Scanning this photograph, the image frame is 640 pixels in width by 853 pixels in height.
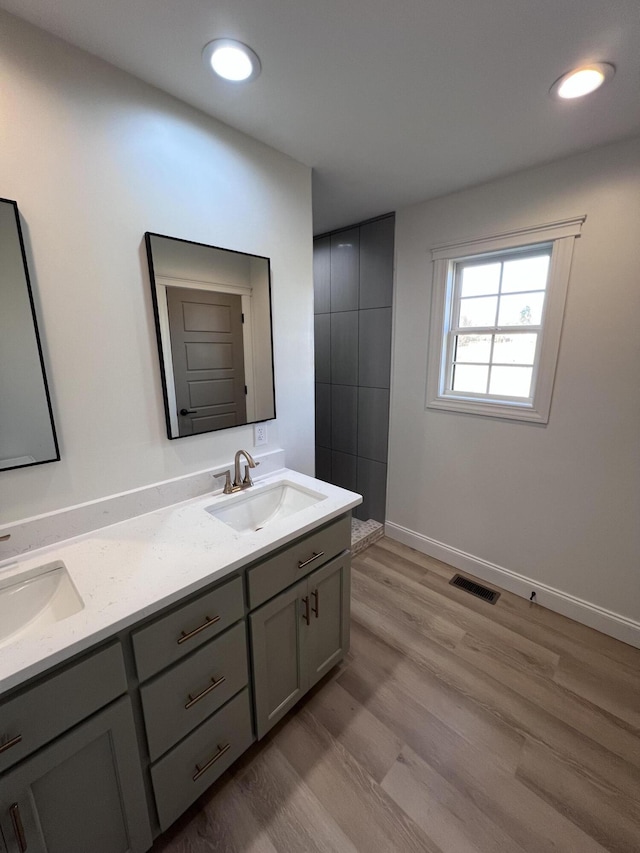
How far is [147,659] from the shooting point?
967mm

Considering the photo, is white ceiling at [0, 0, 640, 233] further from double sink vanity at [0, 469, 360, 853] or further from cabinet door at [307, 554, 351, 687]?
cabinet door at [307, 554, 351, 687]

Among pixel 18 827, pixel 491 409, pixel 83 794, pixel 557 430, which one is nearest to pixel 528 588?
pixel 557 430

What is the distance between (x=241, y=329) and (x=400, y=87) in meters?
1.09

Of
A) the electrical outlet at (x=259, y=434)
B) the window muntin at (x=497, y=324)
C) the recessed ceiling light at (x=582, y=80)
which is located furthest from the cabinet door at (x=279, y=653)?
the recessed ceiling light at (x=582, y=80)

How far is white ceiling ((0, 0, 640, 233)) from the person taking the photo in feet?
3.21

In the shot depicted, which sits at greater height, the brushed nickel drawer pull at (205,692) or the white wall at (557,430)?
the white wall at (557,430)

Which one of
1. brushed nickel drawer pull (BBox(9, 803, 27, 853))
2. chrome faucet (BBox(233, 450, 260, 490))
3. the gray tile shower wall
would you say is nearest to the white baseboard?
the gray tile shower wall

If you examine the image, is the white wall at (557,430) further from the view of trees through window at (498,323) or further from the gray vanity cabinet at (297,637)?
the gray vanity cabinet at (297,637)

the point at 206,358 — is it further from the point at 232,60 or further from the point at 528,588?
the point at 528,588

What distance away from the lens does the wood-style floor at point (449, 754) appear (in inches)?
45.4

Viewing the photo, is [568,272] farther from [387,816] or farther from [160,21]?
[387,816]

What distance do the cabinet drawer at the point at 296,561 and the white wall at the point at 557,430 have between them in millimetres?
1239

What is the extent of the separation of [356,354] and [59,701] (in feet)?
8.41

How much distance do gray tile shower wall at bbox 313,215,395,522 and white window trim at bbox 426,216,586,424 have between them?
379mm
